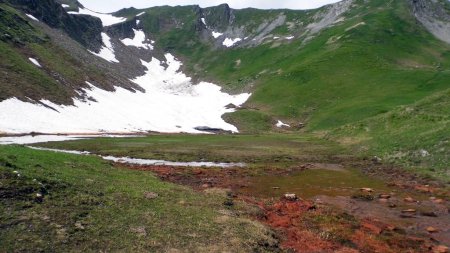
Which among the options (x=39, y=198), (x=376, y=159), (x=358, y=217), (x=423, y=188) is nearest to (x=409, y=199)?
(x=423, y=188)

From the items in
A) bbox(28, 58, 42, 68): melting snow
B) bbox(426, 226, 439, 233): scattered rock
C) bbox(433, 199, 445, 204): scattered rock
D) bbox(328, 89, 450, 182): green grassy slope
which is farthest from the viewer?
bbox(28, 58, 42, 68): melting snow

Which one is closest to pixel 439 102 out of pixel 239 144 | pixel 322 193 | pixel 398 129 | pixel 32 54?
pixel 398 129

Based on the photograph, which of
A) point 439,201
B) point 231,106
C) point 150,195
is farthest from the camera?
point 231,106

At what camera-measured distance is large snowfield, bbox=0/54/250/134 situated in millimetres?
78250

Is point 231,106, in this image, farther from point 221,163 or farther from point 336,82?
point 221,163

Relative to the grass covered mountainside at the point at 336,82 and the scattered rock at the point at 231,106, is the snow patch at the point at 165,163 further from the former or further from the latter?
the scattered rock at the point at 231,106

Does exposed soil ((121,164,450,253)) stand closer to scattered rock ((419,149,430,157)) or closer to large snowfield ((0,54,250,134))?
scattered rock ((419,149,430,157))

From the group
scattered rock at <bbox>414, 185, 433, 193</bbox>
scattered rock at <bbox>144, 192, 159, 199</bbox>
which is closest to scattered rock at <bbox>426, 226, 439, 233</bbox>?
scattered rock at <bbox>414, 185, 433, 193</bbox>

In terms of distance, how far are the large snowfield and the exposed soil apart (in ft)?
151

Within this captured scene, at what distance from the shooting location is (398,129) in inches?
2483

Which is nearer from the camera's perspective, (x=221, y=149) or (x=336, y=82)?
(x=221, y=149)

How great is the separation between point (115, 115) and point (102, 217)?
86.3 m

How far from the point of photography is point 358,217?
30.0m

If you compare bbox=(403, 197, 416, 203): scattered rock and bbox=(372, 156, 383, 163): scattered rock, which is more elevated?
bbox=(372, 156, 383, 163): scattered rock
